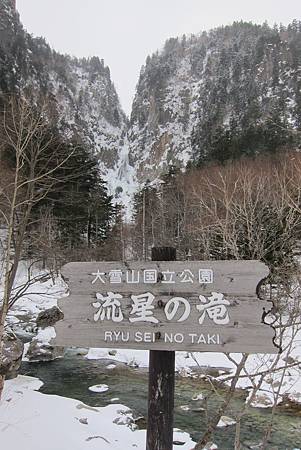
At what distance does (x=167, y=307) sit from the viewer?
217 centimetres

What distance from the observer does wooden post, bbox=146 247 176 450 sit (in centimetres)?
234

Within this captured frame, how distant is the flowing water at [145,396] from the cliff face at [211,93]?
23626 millimetres

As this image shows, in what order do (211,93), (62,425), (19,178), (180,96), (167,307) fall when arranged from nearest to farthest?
(167,307) < (62,425) < (19,178) < (211,93) < (180,96)

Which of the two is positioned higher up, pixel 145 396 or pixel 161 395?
pixel 161 395

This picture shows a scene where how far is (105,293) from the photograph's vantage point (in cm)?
230

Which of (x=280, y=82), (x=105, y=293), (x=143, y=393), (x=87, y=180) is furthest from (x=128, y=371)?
(x=280, y=82)

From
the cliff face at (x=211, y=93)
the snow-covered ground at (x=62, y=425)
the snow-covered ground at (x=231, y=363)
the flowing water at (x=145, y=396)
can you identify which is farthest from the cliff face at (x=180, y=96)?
the snow-covered ground at (x=62, y=425)

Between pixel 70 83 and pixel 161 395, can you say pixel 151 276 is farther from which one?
pixel 70 83

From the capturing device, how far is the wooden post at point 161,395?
7.68 feet

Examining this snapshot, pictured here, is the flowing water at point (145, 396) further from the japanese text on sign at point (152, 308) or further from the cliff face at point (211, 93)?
the cliff face at point (211, 93)

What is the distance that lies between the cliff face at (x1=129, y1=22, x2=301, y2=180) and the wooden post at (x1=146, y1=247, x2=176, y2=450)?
3000cm

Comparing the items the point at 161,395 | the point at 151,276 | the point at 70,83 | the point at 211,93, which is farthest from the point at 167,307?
the point at 70,83

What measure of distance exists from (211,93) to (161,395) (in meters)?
53.0

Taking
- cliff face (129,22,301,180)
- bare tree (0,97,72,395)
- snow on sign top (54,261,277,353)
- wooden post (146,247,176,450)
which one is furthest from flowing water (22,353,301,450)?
cliff face (129,22,301,180)
